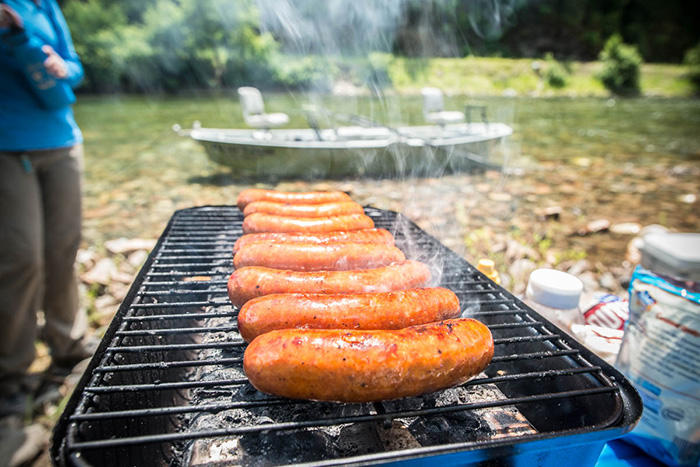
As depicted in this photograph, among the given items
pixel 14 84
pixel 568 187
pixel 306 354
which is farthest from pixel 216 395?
pixel 568 187

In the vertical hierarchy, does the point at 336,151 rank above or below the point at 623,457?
above

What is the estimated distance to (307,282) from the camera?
2248 millimetres

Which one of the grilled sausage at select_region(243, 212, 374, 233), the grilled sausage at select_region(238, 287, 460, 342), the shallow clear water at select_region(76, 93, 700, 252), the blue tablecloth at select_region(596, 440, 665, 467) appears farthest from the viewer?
the shallow clear water at select_region(76, 93, 700, 252)

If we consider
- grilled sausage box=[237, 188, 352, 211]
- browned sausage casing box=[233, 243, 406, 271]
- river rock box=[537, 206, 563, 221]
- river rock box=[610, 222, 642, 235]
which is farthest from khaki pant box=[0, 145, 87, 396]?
river rock box=[610, 222, 642, 235]

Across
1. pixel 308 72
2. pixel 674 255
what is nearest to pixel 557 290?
pixel 674 255

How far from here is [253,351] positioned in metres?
1.68

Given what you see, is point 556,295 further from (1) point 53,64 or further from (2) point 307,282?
(1) point 53,64

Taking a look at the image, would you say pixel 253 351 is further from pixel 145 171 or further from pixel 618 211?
pixel 145 171

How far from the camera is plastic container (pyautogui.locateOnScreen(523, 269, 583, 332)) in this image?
2650 millimetres

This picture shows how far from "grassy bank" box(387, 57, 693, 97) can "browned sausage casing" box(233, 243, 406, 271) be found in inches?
1416

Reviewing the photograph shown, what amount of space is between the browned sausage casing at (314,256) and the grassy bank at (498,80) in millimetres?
35957

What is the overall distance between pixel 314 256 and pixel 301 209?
912mm

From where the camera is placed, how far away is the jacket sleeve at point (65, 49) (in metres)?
3.65

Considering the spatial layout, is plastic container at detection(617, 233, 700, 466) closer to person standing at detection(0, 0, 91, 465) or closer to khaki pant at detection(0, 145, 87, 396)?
person standing at detection(0, 0, 91, 465)
